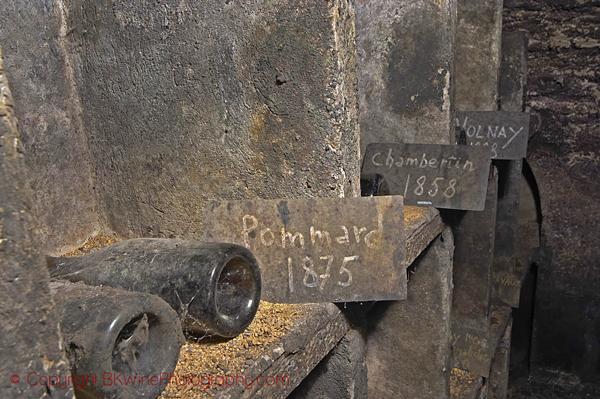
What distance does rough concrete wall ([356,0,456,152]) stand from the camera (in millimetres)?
2324

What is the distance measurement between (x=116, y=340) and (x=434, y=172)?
1.53 m

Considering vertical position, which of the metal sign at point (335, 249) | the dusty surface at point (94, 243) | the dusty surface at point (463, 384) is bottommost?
the dusty surface at point (463, 384)

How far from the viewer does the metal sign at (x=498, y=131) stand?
8.84 ft

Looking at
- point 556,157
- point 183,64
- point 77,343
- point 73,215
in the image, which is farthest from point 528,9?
point 77,343

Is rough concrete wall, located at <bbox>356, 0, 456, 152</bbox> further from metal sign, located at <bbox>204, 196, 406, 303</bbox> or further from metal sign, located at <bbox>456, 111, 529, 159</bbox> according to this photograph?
metal sign, located at <bbox>204, 196, 406, 303</bbox>

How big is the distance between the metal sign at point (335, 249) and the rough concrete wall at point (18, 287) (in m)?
0.76

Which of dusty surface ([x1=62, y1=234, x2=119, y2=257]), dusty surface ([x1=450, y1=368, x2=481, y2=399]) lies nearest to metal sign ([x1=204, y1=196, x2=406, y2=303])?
dusty surface ([x1=62, y1=234, x2=119, y2=257])

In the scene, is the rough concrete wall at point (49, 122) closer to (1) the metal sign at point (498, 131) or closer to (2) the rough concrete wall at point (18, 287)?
(2) the rough concrete wall at point (18, 287)

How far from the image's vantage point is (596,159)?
13.4 ft

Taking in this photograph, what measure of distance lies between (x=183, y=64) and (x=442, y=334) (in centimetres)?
163

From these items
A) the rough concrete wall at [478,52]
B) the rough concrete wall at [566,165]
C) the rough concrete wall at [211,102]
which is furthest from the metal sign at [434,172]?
the rough concrete wall at [566,165]

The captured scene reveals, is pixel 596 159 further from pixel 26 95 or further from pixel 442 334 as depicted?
pixel 26 95

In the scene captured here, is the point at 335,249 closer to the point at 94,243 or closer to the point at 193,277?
the point at 193,277

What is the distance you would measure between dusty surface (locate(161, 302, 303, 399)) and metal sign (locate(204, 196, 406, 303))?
106 millimetres
